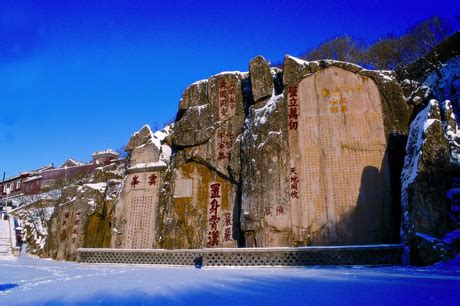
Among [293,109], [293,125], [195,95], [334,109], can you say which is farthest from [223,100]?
[334,109]

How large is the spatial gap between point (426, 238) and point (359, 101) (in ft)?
15.7

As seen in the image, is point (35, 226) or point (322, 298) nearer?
point (322, 298)

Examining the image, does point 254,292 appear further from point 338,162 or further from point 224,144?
point 224,144

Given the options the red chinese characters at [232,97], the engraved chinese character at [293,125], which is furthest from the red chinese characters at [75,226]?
the engraved chinese character at [293,125]

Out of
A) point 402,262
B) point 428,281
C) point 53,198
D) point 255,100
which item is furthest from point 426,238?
point 53,198

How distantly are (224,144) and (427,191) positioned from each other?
20.7 feet

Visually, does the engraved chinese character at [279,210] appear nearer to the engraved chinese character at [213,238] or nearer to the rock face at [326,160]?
the rock face at [326,160]

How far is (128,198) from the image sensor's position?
12609 mm

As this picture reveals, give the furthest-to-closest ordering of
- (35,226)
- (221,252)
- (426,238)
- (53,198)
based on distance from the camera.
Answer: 1. (53,198)
2. (35,226)
3. (221,252)
4. (426,238)

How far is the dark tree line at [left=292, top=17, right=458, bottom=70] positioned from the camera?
2044cm

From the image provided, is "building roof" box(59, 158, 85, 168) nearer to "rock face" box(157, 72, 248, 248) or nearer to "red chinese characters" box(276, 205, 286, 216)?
"rock face" box(157, 72, 248, 248)

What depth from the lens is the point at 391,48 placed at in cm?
2314

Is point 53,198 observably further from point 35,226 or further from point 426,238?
point 426,238

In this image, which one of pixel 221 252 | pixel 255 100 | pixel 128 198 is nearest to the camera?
pixel 221 252
